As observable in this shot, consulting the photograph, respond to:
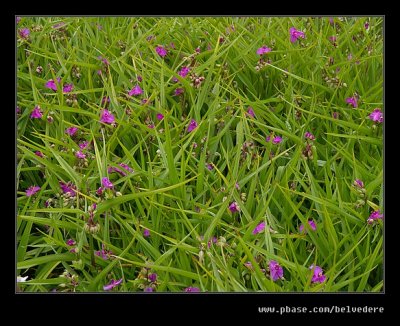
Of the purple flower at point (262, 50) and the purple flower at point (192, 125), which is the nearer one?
the purple flower at point (192, 125)

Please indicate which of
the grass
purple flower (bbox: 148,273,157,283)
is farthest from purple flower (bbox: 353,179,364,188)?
purple flower (bbox: 148,273,157,283)

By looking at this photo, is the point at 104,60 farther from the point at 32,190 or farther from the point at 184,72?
the point at 32,190

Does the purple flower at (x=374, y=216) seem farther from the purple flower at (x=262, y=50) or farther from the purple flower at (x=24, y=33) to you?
the purple flower at (x=24, y=33)

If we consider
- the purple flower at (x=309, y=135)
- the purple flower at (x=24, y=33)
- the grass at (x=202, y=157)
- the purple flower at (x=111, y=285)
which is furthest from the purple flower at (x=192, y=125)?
the purple flower at (x=24, y=33)

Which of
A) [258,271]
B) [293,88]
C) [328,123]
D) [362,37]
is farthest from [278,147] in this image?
[362,37]

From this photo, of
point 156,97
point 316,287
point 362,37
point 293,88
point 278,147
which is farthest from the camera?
point 362,37

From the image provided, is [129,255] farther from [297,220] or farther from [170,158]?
[297,220]

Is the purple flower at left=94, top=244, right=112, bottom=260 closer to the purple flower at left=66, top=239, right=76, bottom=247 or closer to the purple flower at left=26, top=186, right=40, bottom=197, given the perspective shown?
the purple flower at left=66, top=239, right=76, bottom=247
